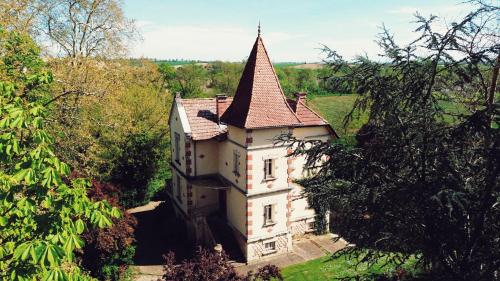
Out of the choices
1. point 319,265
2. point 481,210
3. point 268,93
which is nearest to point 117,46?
point 268,93

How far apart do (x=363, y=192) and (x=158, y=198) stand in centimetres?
2407

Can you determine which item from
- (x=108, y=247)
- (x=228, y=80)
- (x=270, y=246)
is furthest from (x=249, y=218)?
(x=228, y=80)

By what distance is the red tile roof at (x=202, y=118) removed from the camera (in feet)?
73.7

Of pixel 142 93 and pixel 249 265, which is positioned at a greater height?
pixel 142 93

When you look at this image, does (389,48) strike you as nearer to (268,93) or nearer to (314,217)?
(268,93)

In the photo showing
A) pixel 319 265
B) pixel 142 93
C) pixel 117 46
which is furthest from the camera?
pixel 142 93

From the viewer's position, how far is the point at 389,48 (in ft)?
30.6

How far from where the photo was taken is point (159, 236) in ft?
79.7

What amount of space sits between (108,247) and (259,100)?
10216 millimetres

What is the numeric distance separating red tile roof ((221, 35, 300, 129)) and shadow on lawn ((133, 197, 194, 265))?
815cm

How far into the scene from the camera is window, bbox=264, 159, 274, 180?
20078 millimetres

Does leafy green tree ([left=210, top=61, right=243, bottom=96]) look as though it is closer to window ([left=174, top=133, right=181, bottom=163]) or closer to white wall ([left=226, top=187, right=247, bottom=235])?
window ([left=174, top=133, right=181, bottom=163])

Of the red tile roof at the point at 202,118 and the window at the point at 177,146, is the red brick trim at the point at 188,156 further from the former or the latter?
the window at the point at 177,146

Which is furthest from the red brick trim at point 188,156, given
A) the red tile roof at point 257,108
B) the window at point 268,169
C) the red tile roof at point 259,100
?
the window at point 268,169
